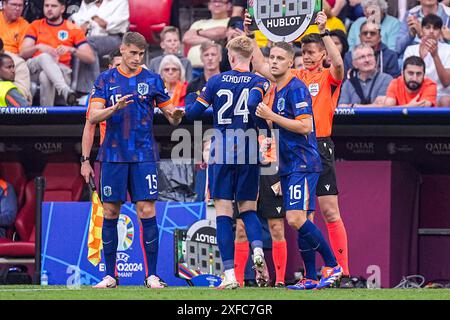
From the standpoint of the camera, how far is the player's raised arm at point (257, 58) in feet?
34.4

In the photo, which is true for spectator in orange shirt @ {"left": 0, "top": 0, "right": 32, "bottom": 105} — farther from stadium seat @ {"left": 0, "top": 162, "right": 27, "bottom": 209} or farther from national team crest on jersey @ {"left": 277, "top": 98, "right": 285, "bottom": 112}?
national team crest on jersey @ {"left": 277, "top": 98, "right": 285, "bottom": 112}

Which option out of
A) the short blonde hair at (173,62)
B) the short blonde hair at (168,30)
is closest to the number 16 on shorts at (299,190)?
the short blonde hair at (173,62)

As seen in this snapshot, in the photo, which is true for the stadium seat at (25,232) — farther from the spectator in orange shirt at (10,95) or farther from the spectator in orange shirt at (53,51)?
the spectator in orange shirt at (10,95)

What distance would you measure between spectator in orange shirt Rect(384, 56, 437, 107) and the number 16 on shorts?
3.36 metres

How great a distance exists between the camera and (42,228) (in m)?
13.2

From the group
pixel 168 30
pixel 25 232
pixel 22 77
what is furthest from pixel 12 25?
pixel 25 232

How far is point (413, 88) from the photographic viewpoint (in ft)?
42.5

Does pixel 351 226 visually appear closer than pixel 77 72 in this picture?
Yes

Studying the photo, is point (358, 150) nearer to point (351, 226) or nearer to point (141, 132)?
point (351, 226)

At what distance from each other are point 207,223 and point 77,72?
3.07 meters

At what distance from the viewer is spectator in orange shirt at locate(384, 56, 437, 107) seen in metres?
12.9

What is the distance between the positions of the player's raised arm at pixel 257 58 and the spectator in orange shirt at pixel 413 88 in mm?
2549

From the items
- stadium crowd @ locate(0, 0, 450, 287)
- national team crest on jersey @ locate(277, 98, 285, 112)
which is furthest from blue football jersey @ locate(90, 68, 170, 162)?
stadium crowd @ locate(0, 0, 450, 287)
